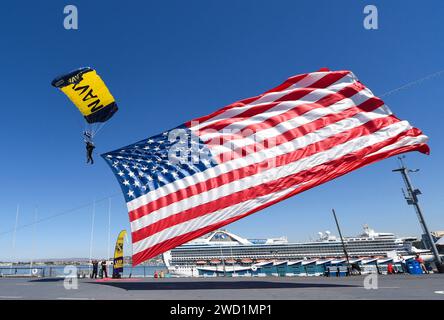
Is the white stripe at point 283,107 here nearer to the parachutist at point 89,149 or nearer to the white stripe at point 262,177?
the white stripe at point 262,177

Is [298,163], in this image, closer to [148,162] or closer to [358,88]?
[358,88]

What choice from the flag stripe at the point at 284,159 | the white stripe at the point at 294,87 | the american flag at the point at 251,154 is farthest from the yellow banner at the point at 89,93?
the white stripe at the point at 294,87

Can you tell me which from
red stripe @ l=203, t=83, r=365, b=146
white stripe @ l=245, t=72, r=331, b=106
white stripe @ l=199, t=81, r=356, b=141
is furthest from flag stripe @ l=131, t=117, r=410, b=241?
white stripe @ l=245, t=72, r=331, b=106

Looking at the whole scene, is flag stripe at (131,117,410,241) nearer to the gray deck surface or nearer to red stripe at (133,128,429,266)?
red stripe at (133,128,429,266)

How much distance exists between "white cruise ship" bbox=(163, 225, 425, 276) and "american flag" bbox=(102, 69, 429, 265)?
82462 mm

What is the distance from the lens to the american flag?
1019 cm

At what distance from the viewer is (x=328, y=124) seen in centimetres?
1110

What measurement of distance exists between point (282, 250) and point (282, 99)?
91.6 meters

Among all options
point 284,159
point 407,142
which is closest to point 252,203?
point 284,159

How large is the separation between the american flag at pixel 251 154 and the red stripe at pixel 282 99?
0.04 meters

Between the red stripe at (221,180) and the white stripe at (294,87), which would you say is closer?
the red stripe at (221,180)

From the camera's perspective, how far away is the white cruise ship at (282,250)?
88.7 meters
